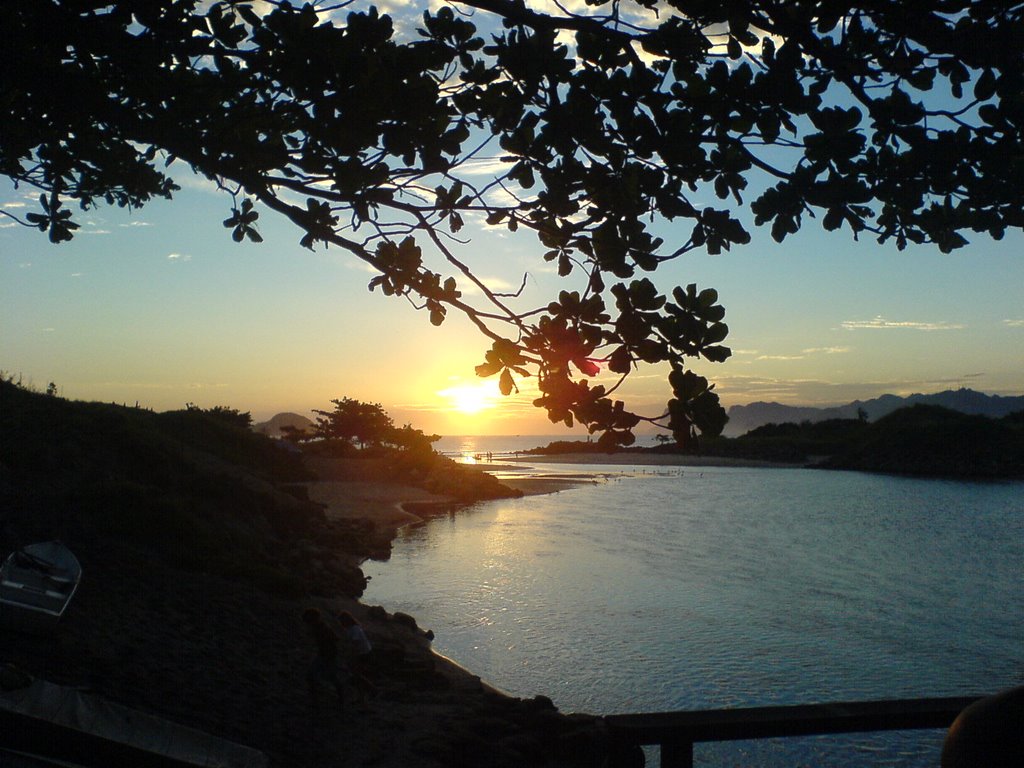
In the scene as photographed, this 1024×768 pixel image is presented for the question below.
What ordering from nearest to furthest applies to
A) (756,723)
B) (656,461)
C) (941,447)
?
(756,723) < (941,447) < (656,461)

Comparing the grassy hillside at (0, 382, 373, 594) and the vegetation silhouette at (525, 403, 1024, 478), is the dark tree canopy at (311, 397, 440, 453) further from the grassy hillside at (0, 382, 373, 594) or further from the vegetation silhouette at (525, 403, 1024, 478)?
the grassy hillside at (0, 382, 373, 594)

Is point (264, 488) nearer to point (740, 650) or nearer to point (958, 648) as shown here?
point (740, 650)

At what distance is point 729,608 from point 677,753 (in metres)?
21.3

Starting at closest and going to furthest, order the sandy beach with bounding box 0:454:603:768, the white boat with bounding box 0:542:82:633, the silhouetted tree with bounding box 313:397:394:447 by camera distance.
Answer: the white boat with bounding box 0:542:82:633
the sandy beach with bounding box 0:454:603:768
the silhouetted tree with bounding box 313:397:394:447

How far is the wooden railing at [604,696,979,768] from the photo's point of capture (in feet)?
9.12

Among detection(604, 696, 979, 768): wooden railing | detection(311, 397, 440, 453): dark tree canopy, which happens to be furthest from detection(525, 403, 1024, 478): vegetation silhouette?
detection(604, 696, 979, 768): wooden railing

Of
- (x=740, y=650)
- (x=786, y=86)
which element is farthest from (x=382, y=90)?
(x=740, y=650)

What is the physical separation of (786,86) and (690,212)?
85 centimetres

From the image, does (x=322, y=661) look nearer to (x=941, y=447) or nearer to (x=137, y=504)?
(x=137, y=504)

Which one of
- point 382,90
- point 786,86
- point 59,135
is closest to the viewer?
point 786,86

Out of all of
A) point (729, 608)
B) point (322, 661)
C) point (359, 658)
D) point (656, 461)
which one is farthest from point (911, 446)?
point (322, 661)

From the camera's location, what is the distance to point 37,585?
818 cm

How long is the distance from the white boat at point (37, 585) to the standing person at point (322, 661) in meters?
3.27

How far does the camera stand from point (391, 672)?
13.4 metres
